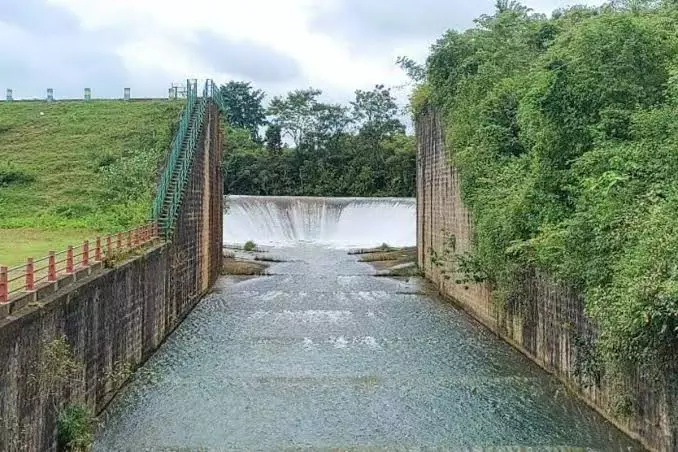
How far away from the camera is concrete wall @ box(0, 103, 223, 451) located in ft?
28.4

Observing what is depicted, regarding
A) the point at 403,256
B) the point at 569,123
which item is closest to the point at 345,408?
the point at 569,123

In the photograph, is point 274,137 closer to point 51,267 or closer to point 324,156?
point 324,156

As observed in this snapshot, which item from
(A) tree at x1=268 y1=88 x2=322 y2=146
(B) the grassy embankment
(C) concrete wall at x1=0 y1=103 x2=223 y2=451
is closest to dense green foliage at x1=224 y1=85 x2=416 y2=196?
(A) tree at x1=268 y1=88 x2=322 y2=146

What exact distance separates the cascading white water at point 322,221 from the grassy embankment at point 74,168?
11.4 metres

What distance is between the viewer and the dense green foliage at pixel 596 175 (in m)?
9.78

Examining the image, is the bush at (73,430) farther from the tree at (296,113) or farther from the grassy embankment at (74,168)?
the tree at (296,113)

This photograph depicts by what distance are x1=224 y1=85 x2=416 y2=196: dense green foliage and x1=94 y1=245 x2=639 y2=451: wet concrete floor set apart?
4412cm

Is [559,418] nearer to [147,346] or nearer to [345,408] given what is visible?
[345,408]

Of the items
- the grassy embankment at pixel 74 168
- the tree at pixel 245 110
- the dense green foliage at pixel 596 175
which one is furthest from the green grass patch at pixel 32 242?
the tree at pixel 245 110

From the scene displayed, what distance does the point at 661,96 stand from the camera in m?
14.1

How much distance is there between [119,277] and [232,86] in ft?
241

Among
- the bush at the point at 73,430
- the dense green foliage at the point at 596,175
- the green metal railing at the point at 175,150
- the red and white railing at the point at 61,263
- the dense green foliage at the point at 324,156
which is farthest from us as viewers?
the dense green foliage at the point at 324,156

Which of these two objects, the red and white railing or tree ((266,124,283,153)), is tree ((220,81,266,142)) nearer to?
tree ((266,124,283,153))

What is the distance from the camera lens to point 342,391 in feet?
45.9
